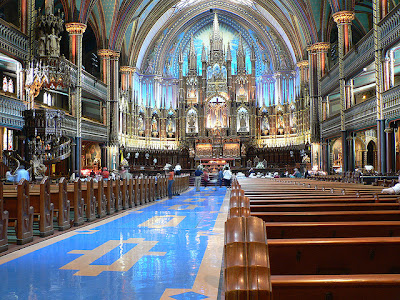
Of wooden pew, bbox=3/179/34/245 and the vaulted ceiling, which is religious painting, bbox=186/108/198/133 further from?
wooden pew, bbox=3/179/34/245

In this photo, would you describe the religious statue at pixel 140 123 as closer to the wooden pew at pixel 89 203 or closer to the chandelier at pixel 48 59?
the chandelier at pixel 48 59

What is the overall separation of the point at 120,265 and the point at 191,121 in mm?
32766

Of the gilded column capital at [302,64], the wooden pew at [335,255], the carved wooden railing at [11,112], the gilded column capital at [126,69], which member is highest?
the gilded column capital at [126,69]

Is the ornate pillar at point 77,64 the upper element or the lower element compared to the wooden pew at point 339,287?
upper

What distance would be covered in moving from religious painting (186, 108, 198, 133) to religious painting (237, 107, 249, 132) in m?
4.14

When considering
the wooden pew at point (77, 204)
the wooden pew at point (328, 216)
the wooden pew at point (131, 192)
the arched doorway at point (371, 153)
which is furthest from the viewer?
the arched doorway at point (371, 153)

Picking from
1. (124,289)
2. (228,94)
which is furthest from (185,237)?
(228,94)

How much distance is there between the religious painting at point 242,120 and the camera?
1446 inches

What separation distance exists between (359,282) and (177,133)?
36139 mm

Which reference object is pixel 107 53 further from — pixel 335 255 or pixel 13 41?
pixel 335 255

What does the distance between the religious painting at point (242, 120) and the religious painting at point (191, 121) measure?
4.14 meters

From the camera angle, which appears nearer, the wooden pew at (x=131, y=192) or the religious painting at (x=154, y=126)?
the wooden pew at (x=131, y=192)

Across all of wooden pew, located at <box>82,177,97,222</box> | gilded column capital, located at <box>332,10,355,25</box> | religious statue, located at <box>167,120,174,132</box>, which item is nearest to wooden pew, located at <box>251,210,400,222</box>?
wooden pew, located at <box>82,177,97,222</box>

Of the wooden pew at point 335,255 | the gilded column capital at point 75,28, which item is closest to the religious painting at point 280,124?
the gilded column capital at point 75,28
